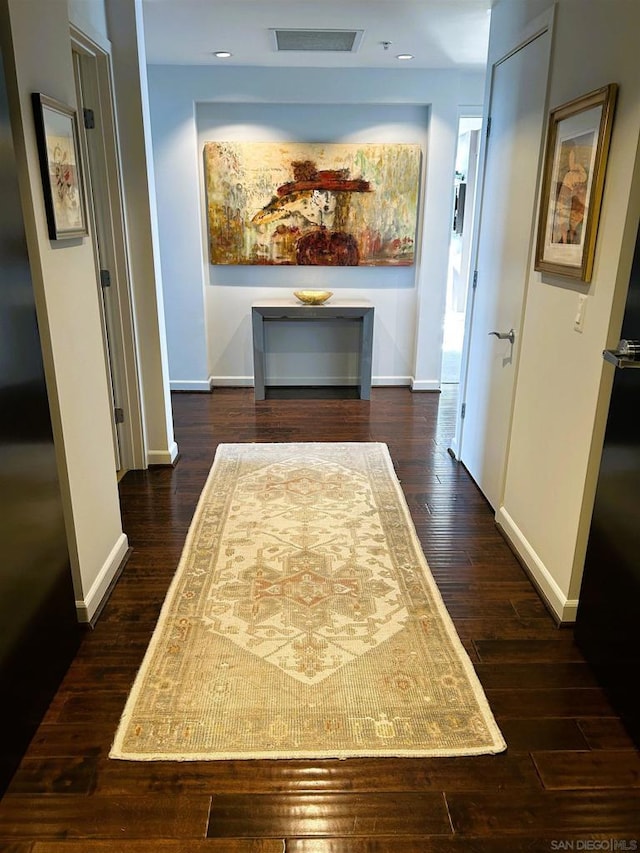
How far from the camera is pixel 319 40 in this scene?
4.09 m

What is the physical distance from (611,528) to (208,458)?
2.65 meters

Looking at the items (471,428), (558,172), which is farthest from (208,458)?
(558,172)

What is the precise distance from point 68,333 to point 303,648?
140 cm

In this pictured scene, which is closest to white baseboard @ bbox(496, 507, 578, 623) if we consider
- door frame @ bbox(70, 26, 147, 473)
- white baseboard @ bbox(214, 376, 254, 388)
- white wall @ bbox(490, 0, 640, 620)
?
white wall @ bbox(490, 0, 640, 620)

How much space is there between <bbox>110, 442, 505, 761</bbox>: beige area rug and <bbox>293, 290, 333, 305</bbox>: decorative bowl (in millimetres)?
2279

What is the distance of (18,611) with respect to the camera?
5.78 feet

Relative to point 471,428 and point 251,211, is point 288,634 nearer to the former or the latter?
point 471,428

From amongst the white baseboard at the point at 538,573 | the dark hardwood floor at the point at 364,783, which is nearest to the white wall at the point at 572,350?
the white baseboard at the point at 538,573

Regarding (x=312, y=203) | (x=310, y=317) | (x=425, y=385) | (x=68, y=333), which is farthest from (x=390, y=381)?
(x=68, y=333)

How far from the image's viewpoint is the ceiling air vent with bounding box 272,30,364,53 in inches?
155

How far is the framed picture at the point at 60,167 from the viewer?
196cm

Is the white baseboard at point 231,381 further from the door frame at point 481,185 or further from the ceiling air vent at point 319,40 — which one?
the ceiling air vent at point 319,40

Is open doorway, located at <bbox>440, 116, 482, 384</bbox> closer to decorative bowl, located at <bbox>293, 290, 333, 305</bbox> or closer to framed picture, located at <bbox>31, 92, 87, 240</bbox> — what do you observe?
decorative bowl, located at <bbox>293, 290, 333, 305</bbox>

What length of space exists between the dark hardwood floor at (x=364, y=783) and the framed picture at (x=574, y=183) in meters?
1.38
